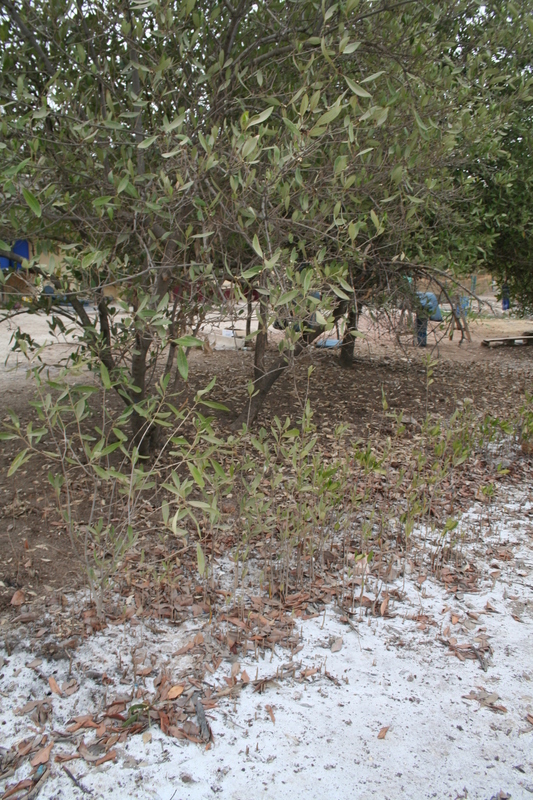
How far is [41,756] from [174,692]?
49 centimetres

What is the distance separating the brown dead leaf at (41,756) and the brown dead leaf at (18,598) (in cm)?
88

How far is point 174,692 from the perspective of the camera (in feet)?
7.89

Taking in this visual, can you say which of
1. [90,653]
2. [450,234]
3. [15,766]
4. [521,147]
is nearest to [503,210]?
[521,147]

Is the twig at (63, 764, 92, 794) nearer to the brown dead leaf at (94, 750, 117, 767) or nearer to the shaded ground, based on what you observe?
the brown dead leaf at (94, 750, 117, 767)

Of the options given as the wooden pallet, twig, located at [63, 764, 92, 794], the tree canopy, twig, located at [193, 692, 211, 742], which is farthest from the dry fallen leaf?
the wooden pallet

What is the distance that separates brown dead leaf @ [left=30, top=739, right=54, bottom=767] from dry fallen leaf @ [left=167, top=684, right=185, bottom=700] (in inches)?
17.2

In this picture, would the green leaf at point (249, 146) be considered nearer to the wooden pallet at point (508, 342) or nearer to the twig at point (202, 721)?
the twig at point (202, 721)

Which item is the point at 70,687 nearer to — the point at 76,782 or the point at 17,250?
the point at 76,782

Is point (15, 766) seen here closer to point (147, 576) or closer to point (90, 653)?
point (90, 653)

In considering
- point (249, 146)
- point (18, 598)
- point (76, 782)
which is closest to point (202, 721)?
point (76, 782)

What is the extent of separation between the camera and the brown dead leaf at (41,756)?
2117 millimetres

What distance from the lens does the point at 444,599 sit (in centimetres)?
317

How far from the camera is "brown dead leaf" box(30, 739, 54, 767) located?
2117mm

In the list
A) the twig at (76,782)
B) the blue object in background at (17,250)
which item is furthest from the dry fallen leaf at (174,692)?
the blue object in background at (17,250)
